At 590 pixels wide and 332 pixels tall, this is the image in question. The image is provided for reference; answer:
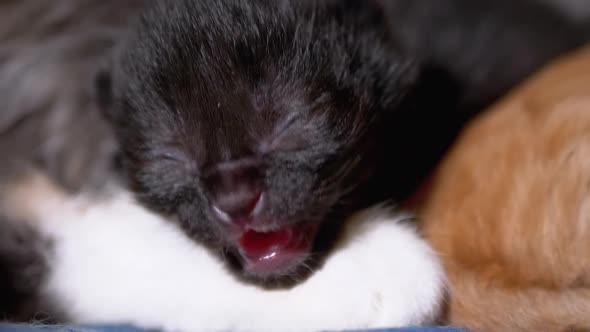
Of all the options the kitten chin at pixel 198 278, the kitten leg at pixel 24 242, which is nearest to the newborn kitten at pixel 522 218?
the kitten chin at pixel 198 278

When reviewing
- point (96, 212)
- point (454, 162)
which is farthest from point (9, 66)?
point (454, 162)

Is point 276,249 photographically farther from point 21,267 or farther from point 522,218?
point 21,267

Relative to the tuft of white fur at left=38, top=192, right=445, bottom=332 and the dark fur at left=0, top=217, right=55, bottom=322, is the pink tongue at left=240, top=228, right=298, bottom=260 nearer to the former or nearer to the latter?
the tuft of white fur at left=38, top=192, right=445, bottom=332

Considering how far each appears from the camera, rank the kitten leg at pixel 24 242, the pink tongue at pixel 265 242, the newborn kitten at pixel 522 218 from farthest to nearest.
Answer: the kitten leg at pixel 24 242, the pink tongue at pixel 265 242, the newborn kitten at pixel 522 218

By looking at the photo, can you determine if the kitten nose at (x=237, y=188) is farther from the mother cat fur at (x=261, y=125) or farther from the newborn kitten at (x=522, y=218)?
the newborn kitten at (x=522, y=218)

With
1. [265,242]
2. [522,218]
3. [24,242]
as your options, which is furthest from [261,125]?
[24,242]

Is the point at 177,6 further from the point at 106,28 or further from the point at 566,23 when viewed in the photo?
the point at 566,23
